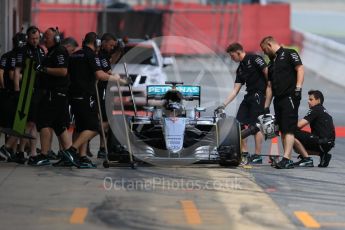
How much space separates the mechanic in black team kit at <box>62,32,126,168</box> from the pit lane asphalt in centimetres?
32

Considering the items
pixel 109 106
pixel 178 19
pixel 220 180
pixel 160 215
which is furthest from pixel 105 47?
pixel 178 19

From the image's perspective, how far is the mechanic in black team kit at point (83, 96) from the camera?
1429 centimetres

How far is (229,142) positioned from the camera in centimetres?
1418

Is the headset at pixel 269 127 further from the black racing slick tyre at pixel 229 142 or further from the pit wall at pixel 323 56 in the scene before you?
the pit wall at pixel 323 56

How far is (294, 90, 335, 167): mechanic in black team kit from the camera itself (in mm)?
14781

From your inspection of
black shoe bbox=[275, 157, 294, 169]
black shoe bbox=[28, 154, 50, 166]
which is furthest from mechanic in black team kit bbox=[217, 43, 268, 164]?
black shoe bbox=[28, 154, 50, 166]

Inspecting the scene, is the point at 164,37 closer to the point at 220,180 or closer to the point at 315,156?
the point at 315,156

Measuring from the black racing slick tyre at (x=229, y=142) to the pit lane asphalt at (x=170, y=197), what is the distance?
0.45 feet

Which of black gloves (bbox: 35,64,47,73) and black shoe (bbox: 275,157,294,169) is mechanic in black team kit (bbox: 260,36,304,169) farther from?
black gloves (bbox: 35,64,47,73)

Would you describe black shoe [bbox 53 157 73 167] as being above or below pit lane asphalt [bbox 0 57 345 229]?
below

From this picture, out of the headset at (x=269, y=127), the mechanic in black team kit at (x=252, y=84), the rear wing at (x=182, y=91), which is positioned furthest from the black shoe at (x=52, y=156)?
the headset at (x=269, y=127)

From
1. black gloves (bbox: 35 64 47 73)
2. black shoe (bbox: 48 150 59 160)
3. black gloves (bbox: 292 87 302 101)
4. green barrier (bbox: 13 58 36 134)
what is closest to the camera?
black gloves (bbox: 35 64 47 73)

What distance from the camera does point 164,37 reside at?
34094mm

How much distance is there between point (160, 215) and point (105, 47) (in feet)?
17.3
